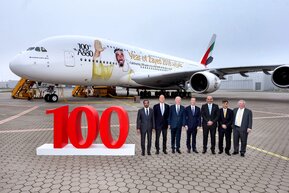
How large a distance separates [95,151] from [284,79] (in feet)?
53.3

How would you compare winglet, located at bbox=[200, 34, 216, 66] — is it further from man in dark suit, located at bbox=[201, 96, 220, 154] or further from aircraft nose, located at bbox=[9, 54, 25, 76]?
man in dark suit, located at bbox=[201, 96, 220, 154]

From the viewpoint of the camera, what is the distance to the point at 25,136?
674 cm

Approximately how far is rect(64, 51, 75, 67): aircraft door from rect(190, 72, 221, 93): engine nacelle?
9087mm

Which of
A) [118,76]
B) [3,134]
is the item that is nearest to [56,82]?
[118,76]

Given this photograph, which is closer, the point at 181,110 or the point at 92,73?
the point at 181,110

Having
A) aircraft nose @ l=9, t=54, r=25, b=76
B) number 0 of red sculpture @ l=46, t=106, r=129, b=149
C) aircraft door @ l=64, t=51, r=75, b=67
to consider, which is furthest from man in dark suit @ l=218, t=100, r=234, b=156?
aircraft nose @ l=9, t=54, r=25, b=76

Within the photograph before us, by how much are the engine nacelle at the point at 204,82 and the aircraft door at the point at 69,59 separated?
358 inches

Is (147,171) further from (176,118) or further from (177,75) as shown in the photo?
(177,75)

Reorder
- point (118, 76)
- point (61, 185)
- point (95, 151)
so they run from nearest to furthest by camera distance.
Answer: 1. point (61, 185)
2. point (95, 151)
3. point (118, 76)

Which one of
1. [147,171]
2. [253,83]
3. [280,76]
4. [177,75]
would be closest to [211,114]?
[147,171]

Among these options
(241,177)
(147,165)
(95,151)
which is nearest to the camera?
(241,177)

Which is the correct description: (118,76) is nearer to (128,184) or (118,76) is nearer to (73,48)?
(73,48)

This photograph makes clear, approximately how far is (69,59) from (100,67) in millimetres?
2452

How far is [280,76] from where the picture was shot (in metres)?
16.8
